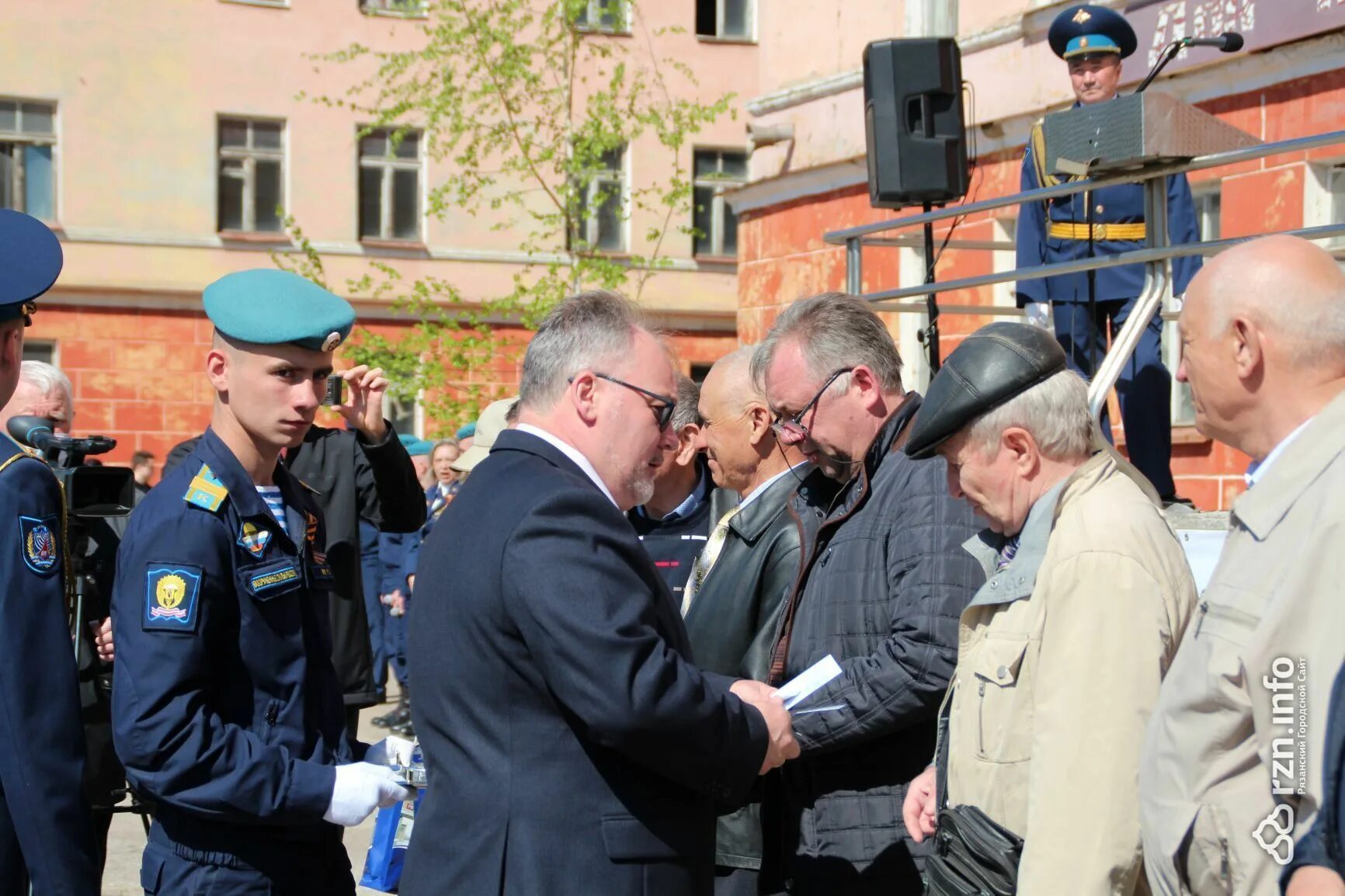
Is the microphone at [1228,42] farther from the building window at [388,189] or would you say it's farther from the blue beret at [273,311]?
the building window at [388,189]

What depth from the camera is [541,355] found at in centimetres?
293

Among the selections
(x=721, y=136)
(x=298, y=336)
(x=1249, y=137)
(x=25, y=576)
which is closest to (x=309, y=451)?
(x=298, y=336)

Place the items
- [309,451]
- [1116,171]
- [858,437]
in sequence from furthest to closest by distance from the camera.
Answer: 1. [309,451]
2. [1116,171]
3. [858,437]

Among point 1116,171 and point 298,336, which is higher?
point 1116,171

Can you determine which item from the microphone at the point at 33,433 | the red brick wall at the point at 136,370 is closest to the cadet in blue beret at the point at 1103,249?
the microphone at the point at 33,433

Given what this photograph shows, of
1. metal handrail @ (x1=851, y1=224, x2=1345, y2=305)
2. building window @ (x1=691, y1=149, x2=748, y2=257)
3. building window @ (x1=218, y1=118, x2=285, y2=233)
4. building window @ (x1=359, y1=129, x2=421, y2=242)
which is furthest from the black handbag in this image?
building window @ (x1=691, y1=149, x2=748, y2=257)

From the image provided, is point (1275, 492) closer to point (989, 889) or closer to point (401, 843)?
point (989, 889)

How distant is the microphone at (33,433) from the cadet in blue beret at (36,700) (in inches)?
52.7

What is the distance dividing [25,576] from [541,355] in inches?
40.7

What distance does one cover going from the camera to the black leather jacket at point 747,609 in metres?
3.78

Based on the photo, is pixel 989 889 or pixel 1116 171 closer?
pixel 989 889

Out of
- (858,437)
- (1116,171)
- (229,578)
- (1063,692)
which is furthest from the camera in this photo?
(1116,171)

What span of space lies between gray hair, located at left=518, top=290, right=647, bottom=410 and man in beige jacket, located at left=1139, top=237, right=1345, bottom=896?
997 mm

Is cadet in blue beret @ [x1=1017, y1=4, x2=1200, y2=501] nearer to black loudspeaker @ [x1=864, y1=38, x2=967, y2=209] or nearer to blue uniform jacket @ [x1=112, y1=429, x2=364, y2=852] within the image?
black loudspeaker @ [x1=864, y1=38, x2=967, y2=209]
